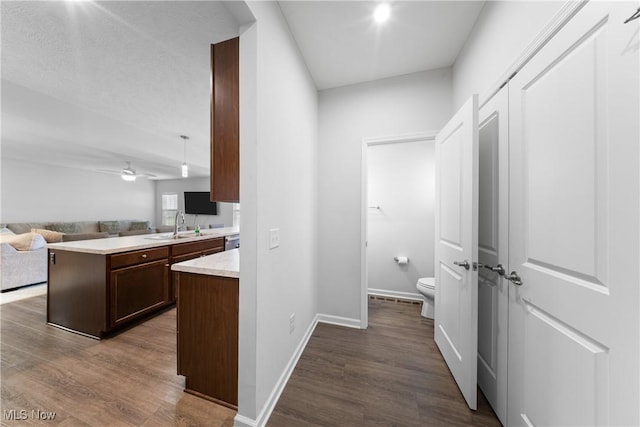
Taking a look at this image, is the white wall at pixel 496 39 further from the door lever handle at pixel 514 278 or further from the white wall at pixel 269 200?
the white wall at pixel 269 200

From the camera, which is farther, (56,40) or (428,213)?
(428,213)

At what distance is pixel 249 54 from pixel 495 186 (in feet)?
5.29

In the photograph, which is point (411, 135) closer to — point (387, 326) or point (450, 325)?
point (450, 325)

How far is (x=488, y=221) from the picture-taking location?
139cm

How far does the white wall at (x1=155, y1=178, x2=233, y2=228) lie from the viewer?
7.15m

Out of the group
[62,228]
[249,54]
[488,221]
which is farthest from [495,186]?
[62,228]

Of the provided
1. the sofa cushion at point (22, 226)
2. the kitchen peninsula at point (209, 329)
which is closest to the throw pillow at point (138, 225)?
the sofa cushion at point (22, 226)

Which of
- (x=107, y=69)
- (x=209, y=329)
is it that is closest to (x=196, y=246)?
(x=209, y=329)

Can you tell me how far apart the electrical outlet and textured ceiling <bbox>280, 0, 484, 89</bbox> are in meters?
1.53

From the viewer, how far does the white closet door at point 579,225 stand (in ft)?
2.11

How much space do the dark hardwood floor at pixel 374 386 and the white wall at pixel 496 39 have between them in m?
2.03

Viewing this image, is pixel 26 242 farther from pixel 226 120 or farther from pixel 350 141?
pixel 350 141

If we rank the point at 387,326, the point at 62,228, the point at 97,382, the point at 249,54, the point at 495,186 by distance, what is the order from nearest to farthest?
the point at 249,54 → the point at 495,186 → the point at 97,382 → the point at 387,326 → the point at 62,228

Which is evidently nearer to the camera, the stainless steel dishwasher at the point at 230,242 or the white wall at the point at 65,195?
the stainless steel dishwasher at the point at 230,242
